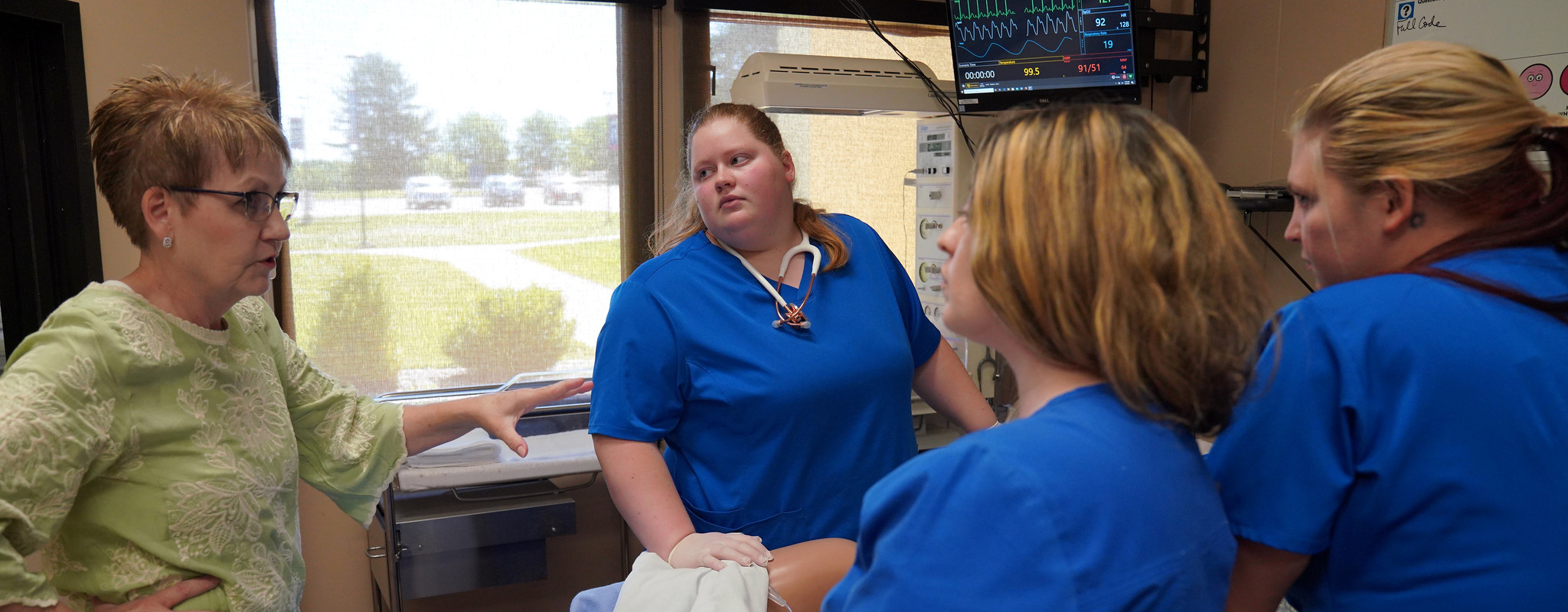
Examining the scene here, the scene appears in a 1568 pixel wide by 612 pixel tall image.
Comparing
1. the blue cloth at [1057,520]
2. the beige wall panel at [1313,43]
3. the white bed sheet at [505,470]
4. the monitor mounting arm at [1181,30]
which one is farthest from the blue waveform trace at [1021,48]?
the blue cloth at [1057,520]

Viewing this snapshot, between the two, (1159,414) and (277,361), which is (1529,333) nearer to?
(1159,414)

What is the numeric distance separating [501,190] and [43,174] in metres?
1.16

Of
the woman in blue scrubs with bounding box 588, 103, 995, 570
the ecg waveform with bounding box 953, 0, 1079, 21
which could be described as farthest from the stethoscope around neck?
the ecg waveform with bounding box 953, 0, 1079, 21

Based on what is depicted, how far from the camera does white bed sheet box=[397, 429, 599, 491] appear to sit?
2.37m

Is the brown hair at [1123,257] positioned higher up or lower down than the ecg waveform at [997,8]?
lower down

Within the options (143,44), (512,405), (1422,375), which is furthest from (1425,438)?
(143,44)

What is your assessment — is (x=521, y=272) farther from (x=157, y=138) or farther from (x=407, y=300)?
(x=157, y=138)

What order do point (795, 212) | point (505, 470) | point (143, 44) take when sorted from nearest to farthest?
point (795, 212) < point (143, 44) < point (505, 470)

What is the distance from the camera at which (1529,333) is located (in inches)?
29.9

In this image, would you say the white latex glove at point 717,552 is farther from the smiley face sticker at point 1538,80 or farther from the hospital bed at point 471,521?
the smiley face sticker at point 1538,80

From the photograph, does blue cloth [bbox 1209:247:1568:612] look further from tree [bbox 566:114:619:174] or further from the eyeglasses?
tree [bbox 566:114:619:174]

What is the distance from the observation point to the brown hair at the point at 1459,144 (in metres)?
0.78

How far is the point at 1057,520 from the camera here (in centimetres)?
65

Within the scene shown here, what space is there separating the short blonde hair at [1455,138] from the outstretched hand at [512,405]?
1.05m
